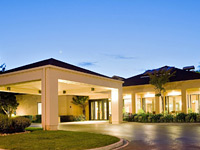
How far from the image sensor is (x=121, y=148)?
10.5m

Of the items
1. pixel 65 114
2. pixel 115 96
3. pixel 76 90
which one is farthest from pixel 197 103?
pixel 65 114

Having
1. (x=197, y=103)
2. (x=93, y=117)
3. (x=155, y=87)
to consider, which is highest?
(x=155, y=87)

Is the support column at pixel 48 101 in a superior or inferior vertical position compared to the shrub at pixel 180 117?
superior

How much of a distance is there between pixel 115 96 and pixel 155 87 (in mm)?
5432

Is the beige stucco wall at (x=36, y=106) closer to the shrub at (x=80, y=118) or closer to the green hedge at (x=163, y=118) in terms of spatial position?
the shrub at (x=80, y=118)

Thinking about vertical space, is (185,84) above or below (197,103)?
above

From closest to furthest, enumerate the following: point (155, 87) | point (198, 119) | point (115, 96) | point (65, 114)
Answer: point (198, 119), point (115, 96), point (155, 87), point (65, 114)

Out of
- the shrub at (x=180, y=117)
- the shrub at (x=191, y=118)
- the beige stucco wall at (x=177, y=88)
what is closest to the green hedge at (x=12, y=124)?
the shrub at (x=180, y=117)

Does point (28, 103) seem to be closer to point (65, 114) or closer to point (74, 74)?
point (65, 114)

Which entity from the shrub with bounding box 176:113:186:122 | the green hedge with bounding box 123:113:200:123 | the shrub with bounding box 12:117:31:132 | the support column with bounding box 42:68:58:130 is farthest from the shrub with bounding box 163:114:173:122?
the shrub with bounding box 12:117:31:132

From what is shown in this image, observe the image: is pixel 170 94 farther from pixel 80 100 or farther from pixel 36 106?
pixel 36 106

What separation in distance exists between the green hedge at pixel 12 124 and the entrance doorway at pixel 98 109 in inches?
734

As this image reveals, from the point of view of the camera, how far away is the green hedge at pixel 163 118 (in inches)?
895

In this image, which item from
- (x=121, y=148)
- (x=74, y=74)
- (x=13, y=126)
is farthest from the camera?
(x=74, y=74)
